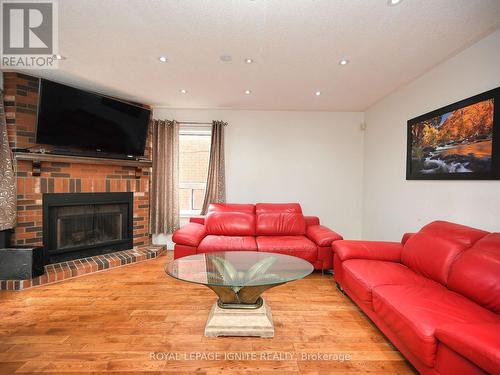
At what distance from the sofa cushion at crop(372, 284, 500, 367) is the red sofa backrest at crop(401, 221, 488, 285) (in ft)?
0.61

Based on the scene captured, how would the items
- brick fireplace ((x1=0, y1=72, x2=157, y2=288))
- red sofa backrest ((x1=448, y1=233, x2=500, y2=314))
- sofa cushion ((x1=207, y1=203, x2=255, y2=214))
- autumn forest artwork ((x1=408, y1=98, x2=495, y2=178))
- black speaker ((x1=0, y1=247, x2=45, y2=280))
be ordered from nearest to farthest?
red sofa backrest ((x1=448, y1=233, x2=500, y2=314))
autumn forest artwork ((x1=408, y1=98, x2=495, y2=178))
black speaker ((x1=0, y1=247, x2=45, y2=280))
brick fireplace ((x1=0, y1=72, x2=157, y2=288))
sofa cushion ((x1=207, y1=203, x2=255, y2=214))

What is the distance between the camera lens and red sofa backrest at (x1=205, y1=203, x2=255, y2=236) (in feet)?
11.4

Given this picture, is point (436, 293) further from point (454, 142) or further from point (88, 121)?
point (88, 121)

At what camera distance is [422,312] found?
144 centimetres

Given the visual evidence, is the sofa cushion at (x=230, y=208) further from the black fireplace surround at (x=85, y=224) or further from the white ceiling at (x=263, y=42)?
the white ceiling at (x=263, y=42)

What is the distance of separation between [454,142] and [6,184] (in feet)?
15.8

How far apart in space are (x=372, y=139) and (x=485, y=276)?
272 cm

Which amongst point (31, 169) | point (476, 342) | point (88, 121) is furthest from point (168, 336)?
point (88, 121)

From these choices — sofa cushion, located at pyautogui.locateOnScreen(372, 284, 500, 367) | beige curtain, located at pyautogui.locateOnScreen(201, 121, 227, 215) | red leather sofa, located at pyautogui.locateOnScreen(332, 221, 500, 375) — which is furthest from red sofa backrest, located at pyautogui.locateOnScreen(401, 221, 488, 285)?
beige curtain, located at pyautogui.locateOnScreen(201, 121, 227, 215)

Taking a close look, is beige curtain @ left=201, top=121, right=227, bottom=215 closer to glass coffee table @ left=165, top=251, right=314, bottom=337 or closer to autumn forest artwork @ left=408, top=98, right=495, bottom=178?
glass coffee table @ left=165, top=251, right=314, bottom=337

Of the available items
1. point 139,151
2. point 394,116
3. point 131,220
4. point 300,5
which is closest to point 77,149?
point 139,151

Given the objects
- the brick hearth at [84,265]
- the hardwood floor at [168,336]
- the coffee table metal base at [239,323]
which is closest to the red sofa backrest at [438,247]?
the hardwood floor at [168,336]

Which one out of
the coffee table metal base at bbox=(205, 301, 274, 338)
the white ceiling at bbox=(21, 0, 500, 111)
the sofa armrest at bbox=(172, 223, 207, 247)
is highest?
the white ceiling at bbox=(21, 0, 500, 111)

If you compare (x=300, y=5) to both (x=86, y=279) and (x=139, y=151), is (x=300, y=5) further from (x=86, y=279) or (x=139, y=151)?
(x=86, y=279)
